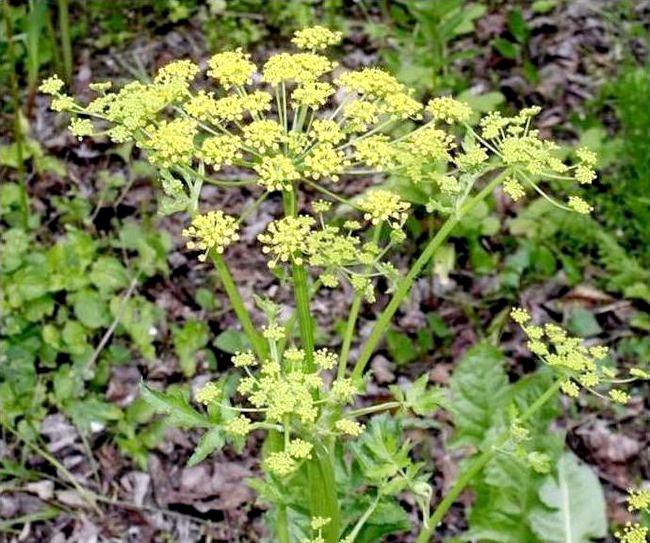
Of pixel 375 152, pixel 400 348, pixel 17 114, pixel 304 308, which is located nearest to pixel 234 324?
pixel 400 348

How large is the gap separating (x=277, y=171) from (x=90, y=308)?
7.14ft

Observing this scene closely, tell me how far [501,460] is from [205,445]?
4.62 ft

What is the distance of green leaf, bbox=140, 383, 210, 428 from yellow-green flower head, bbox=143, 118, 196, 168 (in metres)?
0.46

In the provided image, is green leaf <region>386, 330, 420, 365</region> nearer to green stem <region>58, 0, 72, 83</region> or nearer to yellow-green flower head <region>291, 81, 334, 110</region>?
green stem <region>58, 0, 72, 83</region>

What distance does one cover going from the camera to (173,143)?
1748mm

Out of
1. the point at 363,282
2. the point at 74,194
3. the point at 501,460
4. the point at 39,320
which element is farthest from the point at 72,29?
the point at 363,282

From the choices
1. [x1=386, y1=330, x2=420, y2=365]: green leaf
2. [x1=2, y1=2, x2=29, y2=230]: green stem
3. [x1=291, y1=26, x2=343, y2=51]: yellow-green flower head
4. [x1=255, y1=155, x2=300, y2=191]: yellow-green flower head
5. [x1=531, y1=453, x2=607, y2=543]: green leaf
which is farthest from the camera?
[x1=386, y1=330, x2=420, y2=365]: green leaf

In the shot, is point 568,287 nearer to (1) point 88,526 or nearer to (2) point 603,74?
(2) point 603,74

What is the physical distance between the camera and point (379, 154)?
1764 mm

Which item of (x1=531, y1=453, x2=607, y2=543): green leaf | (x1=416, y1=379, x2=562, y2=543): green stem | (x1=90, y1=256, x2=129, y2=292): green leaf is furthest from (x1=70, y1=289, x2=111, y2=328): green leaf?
(x1=416, y1=379, x2=562, y2=543): green stem

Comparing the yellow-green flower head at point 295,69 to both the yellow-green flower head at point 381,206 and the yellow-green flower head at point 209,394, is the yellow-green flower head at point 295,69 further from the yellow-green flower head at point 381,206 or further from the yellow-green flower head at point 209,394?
the yellow-green flower head at point 209,394

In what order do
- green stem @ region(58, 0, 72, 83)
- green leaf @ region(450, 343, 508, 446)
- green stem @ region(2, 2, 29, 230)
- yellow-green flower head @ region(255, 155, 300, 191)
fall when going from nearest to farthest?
1. yellow-green flower head @ region(255, 155, 300, 191)
2. green leaf @ region(450, 343, 508, 446)
3. green stem @ region(2, 2, 29, 230)
4. green stem @ region(58, 0, 72, 83)

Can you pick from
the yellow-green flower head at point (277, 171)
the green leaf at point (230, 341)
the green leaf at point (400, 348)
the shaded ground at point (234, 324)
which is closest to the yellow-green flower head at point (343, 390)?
the yellow-green flower head at point (277, 171)

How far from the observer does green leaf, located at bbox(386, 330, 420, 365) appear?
3.80 m
